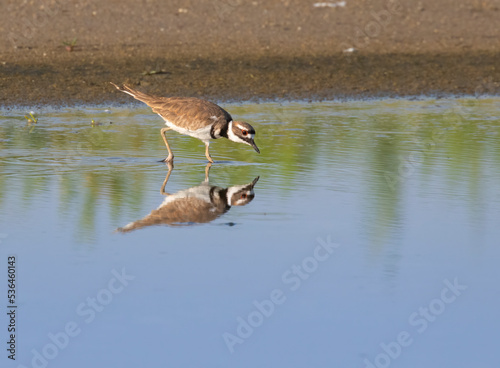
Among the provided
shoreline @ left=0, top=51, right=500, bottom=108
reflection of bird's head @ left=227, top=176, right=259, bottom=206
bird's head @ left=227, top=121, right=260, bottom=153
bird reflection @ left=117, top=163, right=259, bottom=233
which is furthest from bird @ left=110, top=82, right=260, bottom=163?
shoreline @ left=0, top=51, right=500, bottom=108

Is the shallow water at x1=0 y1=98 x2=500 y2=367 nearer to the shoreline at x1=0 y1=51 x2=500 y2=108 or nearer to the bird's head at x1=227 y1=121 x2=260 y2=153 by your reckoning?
the bird's head at x1=227 y1=121 x2=260 y2=153

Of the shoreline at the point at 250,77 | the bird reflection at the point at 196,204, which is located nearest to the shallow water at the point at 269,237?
the bird reflection at the point at 196,204

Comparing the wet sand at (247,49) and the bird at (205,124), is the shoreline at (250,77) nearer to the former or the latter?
the wet sand at (247,49)

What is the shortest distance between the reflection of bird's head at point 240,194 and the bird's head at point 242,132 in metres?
0.96

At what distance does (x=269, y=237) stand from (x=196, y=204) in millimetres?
1279

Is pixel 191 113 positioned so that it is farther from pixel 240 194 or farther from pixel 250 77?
pixel 250 77

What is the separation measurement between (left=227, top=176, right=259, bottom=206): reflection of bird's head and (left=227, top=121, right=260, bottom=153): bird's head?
0.96 metres

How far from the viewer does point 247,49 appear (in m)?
18.5

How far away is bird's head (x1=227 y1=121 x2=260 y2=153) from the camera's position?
1105 centimetres

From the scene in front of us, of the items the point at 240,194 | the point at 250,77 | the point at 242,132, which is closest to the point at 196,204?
the point at 240,194

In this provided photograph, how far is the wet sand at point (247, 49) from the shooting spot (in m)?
16.4

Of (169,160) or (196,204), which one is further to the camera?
(169,160)

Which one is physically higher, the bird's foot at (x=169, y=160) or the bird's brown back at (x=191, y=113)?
the bird's brown back at (x=191, y=113)

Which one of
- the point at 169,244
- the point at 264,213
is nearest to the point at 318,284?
the point at 169,244
